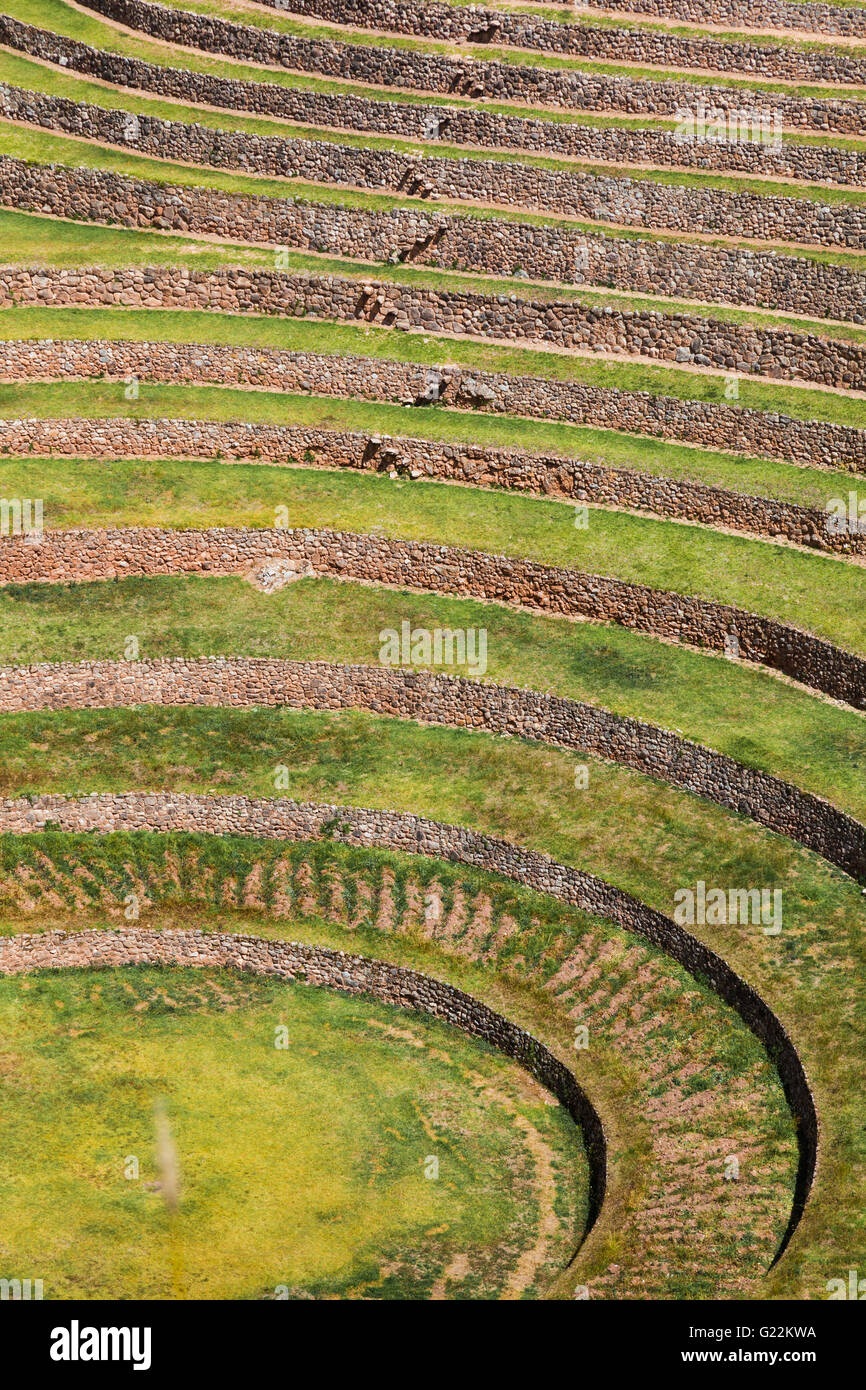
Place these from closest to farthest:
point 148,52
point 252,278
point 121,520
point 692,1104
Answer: point 692,1104
point 121,520
point 252,278
point 148,52

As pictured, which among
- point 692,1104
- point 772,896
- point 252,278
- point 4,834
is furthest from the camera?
point 252,278

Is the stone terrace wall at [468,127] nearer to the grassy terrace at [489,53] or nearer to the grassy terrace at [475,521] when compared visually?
the grassy terrace at [489,53]

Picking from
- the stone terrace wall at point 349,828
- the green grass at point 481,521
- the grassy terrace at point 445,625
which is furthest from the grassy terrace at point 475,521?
the stone terrace wall at point 349,828

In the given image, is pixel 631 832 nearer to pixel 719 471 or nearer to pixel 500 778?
pixel 500 778

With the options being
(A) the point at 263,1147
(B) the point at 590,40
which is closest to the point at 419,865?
(A) the point at 263,1147

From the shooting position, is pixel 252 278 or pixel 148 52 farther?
pixel 148 52

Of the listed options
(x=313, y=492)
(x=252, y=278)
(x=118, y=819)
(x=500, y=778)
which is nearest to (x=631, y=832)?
(x=500, y=778)

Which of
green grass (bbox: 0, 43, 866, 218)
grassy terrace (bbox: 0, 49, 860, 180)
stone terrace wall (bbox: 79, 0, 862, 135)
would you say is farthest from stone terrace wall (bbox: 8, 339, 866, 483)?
stone terrace wall (bbox: 79, 0, 862, 135)
